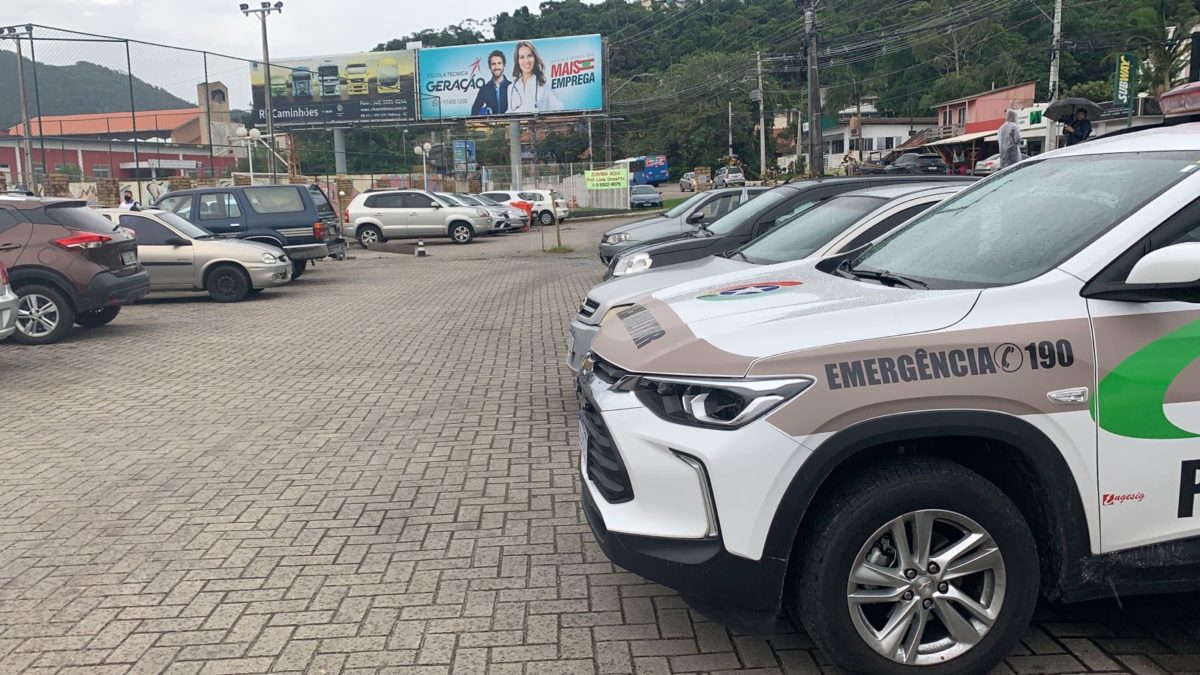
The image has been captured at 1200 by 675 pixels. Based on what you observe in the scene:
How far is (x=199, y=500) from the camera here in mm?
5348

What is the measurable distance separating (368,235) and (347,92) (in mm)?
25576

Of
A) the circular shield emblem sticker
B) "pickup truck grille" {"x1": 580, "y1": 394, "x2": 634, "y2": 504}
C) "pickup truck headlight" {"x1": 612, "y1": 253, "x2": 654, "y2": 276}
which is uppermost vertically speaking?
the circular shield emblem sticker

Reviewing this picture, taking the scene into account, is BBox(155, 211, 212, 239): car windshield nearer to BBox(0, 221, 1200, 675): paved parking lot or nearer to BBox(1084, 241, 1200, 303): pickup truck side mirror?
BBox(0, 221, 1200, 675): paved parking lot

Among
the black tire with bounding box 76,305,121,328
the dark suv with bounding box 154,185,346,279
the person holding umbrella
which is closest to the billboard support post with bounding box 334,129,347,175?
the dark suv with bounding box 154,185,346,279

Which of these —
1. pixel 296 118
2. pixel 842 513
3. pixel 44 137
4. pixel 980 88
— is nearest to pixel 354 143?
pixel 296 118

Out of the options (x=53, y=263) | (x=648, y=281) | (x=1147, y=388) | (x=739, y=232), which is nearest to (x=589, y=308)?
(x=648, y=281)

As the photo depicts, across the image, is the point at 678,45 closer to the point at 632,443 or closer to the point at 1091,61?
the point at 1091,61

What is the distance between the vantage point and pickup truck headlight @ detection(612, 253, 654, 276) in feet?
31.4

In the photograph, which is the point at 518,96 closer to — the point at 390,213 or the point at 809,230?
the point at 390,213

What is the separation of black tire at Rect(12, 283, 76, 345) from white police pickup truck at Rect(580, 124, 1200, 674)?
387 inches

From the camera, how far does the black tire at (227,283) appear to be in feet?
47.6

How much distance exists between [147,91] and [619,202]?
24.6 m

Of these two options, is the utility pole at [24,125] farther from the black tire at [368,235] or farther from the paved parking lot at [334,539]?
the paved parking lot at [334,539]

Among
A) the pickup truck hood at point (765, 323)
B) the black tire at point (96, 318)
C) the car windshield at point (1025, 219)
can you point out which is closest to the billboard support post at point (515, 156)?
the black tire at point (96, 318)
